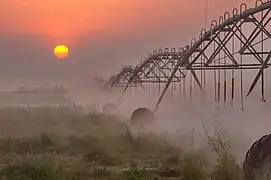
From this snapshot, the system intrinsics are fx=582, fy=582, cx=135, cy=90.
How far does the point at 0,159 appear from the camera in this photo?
771 inches

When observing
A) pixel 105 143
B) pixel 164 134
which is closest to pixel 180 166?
pixel 105 143

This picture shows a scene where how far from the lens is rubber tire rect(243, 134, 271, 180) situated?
13.0 meters

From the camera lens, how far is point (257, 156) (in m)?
13.2

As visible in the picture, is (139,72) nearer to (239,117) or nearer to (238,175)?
(239,117)

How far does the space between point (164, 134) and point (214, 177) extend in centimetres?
1348

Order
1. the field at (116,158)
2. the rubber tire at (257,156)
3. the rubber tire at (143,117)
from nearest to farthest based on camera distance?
the rubber tire at (257,156) → the field at (116,158) → the rubber tire at (143,117)

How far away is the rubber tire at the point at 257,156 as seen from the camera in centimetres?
1302

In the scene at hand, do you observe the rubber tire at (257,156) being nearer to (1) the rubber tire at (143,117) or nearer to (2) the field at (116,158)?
(2) the field at (116,158)

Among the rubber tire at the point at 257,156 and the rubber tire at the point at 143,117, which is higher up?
the rubber tire at the point at 257,156

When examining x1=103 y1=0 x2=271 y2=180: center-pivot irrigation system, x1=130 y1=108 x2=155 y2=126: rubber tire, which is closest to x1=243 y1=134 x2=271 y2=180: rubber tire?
x1=103 y1=0 x2=271 y2=180: center-pivot irrigation system

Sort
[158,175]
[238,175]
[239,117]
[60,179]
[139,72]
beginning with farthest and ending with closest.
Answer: [139,72], [239,117], [158,175], [60,179], [238,175]

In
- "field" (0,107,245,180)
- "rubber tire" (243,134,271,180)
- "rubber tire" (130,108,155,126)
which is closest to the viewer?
"rubber tire" (243,134,271,180)

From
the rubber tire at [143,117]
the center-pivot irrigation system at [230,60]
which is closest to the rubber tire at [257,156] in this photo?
the center-pivot irrigation system at [230,60]

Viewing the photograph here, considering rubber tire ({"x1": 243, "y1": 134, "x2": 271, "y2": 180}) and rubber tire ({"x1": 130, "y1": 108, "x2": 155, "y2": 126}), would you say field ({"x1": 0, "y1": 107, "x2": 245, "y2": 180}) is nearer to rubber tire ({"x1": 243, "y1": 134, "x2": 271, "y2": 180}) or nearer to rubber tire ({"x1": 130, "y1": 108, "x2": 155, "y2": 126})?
rubber tire ({"x1": 243, "y1": 134, "x2": 271, "y2": 180})
